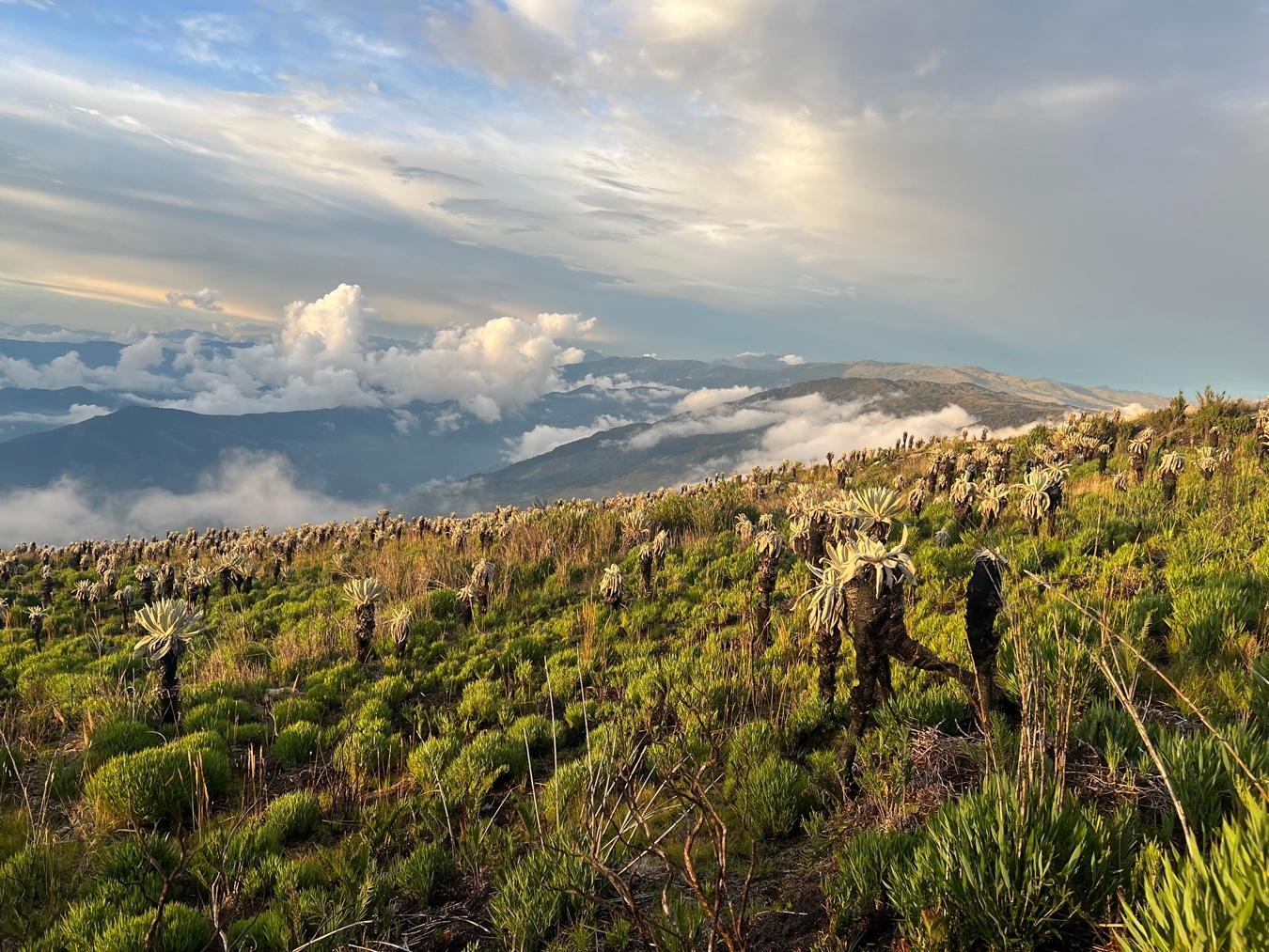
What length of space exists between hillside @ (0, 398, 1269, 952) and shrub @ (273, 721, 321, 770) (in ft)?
0.11

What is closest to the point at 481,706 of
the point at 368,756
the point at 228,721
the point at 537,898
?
the point at 368,756

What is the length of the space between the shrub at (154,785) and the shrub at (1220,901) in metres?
7.39

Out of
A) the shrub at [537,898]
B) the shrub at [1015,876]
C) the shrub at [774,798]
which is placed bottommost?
the shrub at [537,898]

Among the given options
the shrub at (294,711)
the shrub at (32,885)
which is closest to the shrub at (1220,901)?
the shrub at (32,885)

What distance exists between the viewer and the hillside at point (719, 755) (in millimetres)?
2934

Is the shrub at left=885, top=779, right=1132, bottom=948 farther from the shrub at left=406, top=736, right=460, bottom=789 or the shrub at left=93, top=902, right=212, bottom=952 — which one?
the shrub at left=406, top=736, right=460, bottom=789

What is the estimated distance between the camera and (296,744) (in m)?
7.66

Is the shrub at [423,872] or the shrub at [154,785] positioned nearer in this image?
the shrub at [423,872]

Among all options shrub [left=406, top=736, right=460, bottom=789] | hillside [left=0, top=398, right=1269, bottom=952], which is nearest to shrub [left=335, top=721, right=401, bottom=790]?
hillside [left=0, top=398, right=1269, bottom=952]

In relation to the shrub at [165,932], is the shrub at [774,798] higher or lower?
higher

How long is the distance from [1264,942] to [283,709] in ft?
33.3

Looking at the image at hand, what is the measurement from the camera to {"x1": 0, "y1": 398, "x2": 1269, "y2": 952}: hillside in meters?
2.93

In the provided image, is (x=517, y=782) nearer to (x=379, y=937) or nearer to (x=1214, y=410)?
(x=379, y=937)

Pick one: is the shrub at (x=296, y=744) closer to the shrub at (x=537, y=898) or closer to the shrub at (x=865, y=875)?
the shrub at (x=537, y=898)
